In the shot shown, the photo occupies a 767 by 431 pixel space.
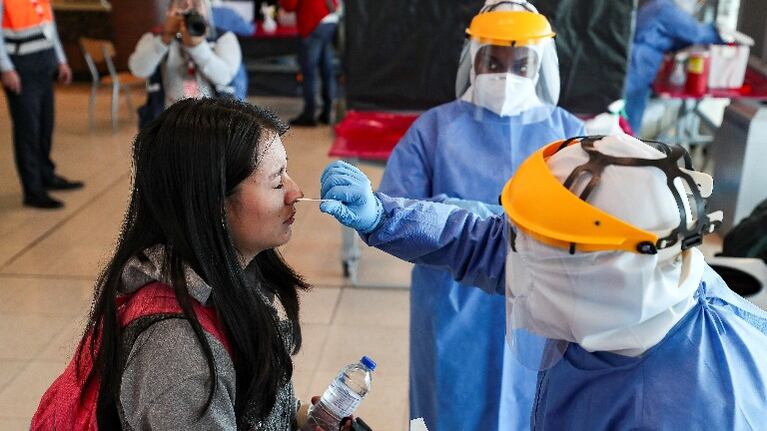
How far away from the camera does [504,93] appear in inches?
91.8

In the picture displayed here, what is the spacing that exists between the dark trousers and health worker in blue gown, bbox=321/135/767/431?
4.37 meters

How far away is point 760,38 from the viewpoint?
5.71 metres

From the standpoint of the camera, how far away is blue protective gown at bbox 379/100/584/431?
226cm

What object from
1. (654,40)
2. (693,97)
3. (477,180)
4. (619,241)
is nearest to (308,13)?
(654,40)

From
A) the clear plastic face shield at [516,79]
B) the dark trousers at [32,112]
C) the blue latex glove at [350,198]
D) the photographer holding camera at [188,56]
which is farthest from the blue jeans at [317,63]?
the blue latex glove at [350,198]

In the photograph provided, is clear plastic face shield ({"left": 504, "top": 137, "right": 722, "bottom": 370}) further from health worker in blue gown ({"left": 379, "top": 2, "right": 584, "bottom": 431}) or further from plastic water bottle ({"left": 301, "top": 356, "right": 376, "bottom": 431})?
health worker in blue gown ({"left": 379, "top": 2, "right": 584, "bottom": 431})

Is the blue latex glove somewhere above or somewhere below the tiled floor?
above

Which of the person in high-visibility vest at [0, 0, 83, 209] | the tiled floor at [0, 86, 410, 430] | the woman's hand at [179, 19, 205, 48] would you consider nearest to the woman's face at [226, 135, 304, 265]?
the tiled floor at [0, 86, 410, 430]

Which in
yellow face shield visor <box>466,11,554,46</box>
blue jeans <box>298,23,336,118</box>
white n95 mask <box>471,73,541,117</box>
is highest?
yellow face shield visor <box>466,11,554,46</box>

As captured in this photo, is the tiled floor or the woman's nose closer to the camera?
the woman's nose

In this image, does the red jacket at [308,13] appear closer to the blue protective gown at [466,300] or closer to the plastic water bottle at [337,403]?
the blue protective gown at [466,300]

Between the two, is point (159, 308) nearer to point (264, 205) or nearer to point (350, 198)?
point (264, 205)

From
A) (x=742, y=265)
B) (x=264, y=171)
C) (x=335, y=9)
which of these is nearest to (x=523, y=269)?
(x=264, y=171)

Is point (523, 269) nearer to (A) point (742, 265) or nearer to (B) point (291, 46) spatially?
(A) point (742, 265)
